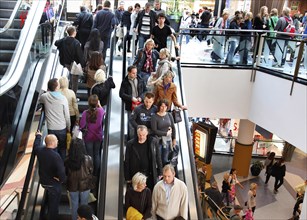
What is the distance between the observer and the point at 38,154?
3.97m

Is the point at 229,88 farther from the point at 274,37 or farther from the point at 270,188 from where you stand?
the point at 270,188

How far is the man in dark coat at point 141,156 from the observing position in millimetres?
4496

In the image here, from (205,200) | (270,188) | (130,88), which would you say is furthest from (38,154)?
(270,188)

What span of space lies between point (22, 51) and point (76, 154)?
1517mm

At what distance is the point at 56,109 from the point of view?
4.73 meters

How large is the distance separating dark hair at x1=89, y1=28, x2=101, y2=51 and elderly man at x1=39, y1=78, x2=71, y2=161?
82.0 inches

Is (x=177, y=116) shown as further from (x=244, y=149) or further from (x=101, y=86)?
(x=244, y=149)

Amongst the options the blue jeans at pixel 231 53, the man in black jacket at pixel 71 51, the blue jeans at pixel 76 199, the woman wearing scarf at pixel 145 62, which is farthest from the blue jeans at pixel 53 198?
the blue jeans at pixel 231 53

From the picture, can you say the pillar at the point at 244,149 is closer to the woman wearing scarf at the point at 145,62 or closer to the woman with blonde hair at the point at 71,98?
A: the woman wearing scarf at the point at 145,62

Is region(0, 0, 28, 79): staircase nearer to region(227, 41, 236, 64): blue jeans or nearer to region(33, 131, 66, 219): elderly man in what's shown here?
region(33, 131, 66, 219): elderly man

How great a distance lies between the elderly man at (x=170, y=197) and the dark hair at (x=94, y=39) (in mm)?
3493

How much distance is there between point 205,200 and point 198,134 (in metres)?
2.88

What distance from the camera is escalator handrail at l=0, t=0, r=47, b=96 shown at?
12.5ft

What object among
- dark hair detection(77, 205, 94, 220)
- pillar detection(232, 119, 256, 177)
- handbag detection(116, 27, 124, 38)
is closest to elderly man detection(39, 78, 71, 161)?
dark hair detection(77, 205, 94, 220)
